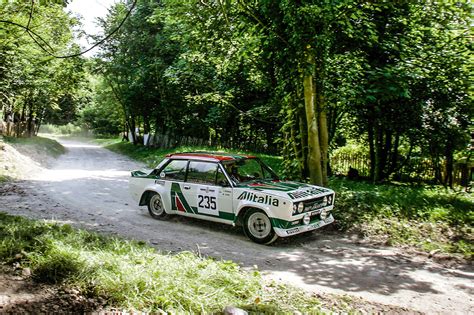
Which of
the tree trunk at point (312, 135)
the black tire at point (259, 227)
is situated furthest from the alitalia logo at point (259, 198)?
the tree trunk at point (312, 135)

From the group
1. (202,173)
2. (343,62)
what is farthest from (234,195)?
(343,62)

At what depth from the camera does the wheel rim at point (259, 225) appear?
7250 millimetres

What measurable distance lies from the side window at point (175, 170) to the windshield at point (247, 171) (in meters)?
1.18

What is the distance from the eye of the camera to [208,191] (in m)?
8.05

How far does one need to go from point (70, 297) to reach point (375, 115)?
12.2 m

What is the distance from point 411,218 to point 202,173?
5.04m

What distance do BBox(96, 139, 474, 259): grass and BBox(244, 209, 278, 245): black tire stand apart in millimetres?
2266

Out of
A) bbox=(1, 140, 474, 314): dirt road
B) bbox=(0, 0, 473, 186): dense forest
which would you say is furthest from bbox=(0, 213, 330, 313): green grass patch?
bbox=(0, 0, 473, 186): dense forest

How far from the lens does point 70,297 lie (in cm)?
375

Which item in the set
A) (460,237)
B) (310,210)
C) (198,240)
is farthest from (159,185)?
(460,237)

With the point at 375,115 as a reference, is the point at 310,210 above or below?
below

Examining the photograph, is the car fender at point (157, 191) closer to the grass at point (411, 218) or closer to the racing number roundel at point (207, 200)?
the racing number roundel at point (207, 200)

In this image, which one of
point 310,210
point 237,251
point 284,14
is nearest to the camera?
point 237,251

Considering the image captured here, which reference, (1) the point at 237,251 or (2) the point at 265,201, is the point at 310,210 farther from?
(1) the point at 237,251
